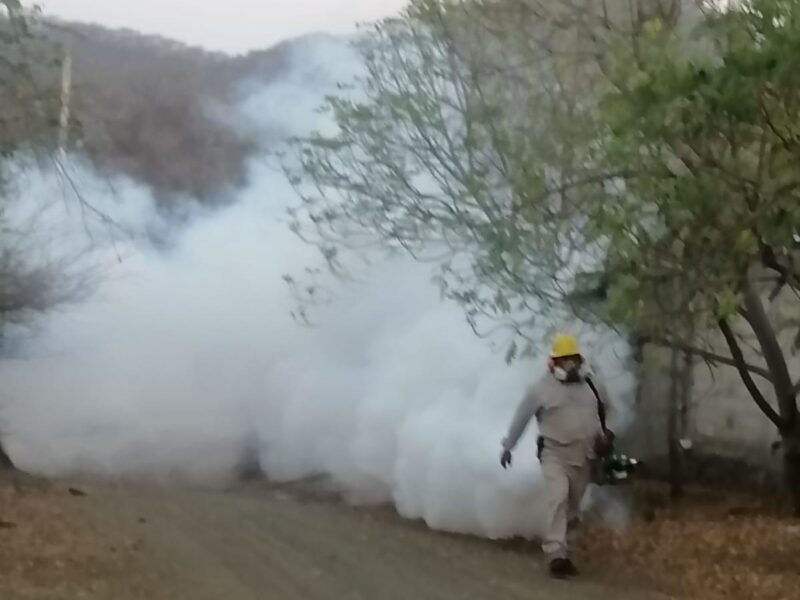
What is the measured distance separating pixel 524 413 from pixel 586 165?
198 cm

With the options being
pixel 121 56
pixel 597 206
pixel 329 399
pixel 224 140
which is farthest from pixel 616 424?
pixel 224 140

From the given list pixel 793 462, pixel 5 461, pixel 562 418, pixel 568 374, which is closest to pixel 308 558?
Answer: pixel 562 418

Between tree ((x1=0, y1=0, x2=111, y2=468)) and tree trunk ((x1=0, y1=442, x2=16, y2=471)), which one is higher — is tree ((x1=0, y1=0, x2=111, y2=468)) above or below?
above

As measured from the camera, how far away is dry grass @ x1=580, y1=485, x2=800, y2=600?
28.6 ft

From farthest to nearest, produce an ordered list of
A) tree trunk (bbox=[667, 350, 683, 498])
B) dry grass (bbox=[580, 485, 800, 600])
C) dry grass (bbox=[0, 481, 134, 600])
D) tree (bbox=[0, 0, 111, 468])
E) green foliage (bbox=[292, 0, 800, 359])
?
1. tree trunk (bbox=[667, 350, 683, 498])
2. tree (bbox=[0, 0, 111, 468])
3. dry grass (bbox=[580, 485, 800, 600])
4. dry grass (bbox=[0, 481, 134, 600])
5. green foliage (bbox=[292, 0, 800, 359])

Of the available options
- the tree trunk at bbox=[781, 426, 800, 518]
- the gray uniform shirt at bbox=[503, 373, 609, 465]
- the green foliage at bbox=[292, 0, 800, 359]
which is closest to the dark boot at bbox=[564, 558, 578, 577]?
the gray uniform shirt at bbox=[503, 373, 609, 465]

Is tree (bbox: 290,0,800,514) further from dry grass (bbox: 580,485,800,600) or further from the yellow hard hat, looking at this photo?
dry grass (bbox: 580,485,800,600)

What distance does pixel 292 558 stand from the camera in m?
9.74

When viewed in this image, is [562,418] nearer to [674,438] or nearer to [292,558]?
[292,558]

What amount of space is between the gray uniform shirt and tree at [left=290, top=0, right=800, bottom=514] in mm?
723

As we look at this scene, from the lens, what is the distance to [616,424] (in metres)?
13.1

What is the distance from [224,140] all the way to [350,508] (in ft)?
37.5

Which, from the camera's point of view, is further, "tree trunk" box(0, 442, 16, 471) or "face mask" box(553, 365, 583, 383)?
"tree trunk" box(0, 442, 16, 471)

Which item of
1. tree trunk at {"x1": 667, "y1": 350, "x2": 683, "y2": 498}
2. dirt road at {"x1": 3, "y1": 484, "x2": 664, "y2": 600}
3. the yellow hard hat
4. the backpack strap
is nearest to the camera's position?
dirt road at {"x1": 3, "y1": 484, "x2": 664, "y2": 600}
